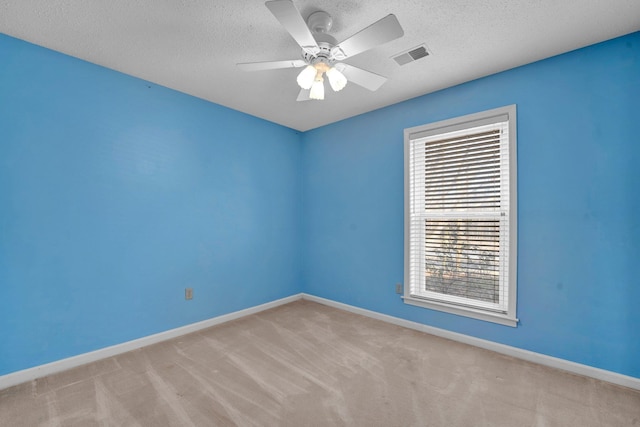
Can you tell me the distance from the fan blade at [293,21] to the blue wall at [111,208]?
194 cm

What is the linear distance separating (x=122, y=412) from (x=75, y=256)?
53.2 inches

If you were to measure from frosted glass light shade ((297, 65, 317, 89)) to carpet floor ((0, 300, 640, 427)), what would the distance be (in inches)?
87.5

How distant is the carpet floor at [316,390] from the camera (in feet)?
5.89

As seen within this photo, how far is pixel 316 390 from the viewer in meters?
2.09

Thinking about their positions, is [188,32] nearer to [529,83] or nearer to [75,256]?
[75,256]

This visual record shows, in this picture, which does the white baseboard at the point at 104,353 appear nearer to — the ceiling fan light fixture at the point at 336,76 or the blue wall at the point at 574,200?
the blue wall at the point at 574,200

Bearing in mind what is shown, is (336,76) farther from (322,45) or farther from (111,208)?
(111,208)

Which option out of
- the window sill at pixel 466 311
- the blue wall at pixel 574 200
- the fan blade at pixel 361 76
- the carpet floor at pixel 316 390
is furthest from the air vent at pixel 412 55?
the carpet floor at pixel 316 390

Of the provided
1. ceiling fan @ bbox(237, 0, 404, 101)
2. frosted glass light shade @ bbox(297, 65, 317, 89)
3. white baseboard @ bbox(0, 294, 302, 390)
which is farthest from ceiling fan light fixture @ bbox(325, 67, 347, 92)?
white baseboard @ bbox(0, 294, 302, 390)

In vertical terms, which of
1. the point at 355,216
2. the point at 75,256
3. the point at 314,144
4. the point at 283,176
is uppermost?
the point at 314,144

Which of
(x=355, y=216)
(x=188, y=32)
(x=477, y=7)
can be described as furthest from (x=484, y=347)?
(x=188, y=32)

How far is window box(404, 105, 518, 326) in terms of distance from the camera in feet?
8.64

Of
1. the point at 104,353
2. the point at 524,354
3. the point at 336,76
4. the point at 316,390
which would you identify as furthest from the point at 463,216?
the point at 104,353

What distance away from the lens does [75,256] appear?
242 centimetres
